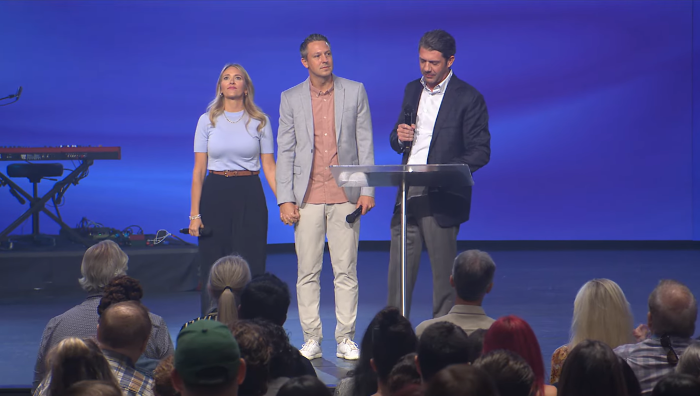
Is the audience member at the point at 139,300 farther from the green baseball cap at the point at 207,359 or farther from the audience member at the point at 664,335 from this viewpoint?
the audience member at the point at 664,335

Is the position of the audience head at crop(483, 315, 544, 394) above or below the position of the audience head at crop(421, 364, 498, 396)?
below

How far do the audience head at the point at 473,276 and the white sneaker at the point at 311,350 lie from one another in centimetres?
127

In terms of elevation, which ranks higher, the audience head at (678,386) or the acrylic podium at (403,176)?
the acrylic podium at (403,176)

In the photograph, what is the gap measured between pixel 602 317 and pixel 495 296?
3236 mm

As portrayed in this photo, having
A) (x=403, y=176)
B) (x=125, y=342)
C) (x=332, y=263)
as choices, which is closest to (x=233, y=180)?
(x=332, y=263)

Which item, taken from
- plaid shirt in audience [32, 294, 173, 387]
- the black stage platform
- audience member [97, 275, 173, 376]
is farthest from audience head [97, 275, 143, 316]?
the black stage platform

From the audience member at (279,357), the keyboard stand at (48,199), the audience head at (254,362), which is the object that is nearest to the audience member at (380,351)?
the audience member at (279,357)

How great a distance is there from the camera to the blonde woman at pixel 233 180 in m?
3.97

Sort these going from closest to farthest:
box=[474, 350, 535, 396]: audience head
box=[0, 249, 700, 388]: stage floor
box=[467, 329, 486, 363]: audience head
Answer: box=[474, 350, 535, 396]: audience head → box=[467, 329, 486, 363]: audience head → box=[0, 249, 700, 388]: stage floor

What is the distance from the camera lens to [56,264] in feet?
19.5

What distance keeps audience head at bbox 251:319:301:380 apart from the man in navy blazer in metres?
1.33

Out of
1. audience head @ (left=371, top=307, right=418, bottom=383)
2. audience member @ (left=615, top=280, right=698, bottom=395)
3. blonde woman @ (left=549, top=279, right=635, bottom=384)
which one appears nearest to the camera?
audience head @ (left=371, top=307, right=418, bottom=383)

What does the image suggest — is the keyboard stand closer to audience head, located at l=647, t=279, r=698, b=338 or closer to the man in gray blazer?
the man in gray blazer

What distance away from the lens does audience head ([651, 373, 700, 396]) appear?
1.51 meters
